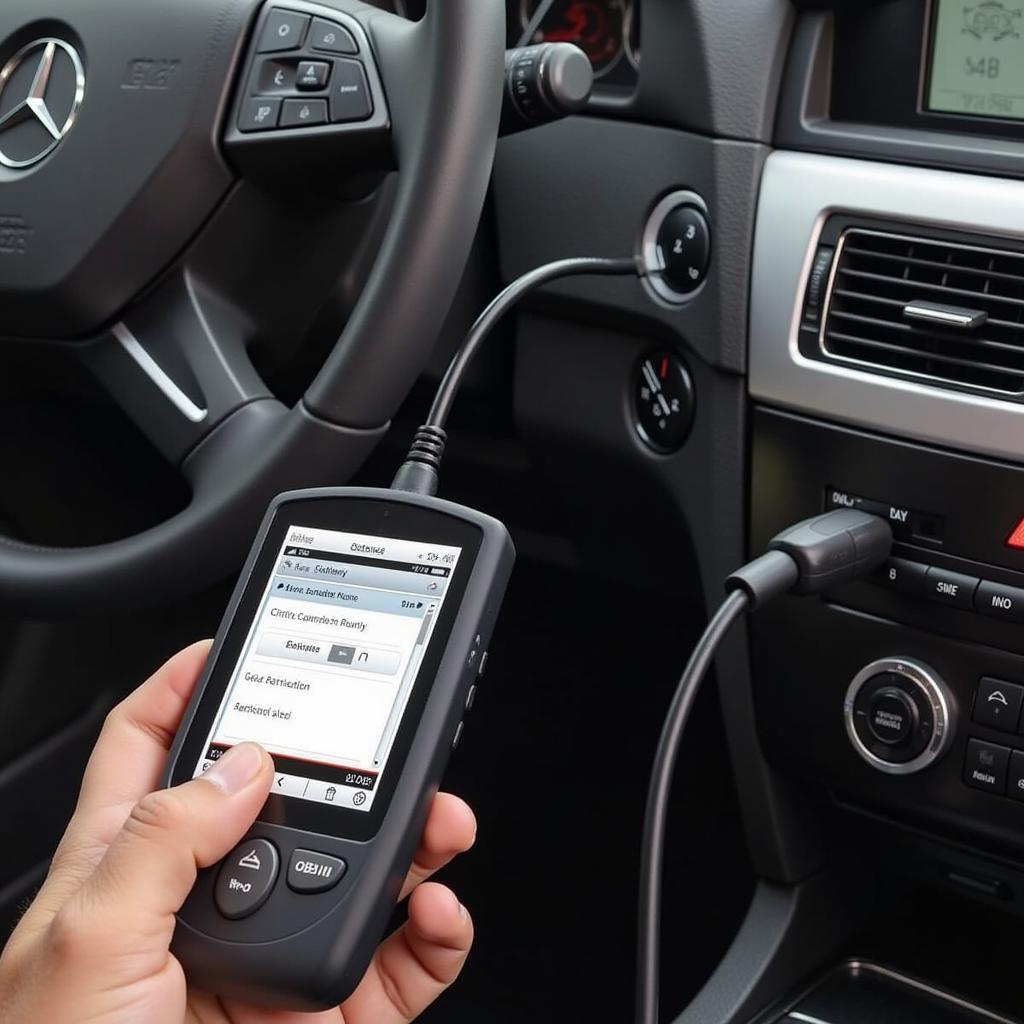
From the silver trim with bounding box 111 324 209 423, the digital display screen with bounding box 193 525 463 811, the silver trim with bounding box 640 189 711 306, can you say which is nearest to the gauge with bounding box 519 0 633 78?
Result: the silver trim with bounding box 640 189 711 306

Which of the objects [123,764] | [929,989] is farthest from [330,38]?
[929,989]

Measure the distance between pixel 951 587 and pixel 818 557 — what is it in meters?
0.09

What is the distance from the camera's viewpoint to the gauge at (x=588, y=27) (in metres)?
1.06

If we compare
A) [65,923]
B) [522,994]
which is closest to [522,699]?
[522,994]

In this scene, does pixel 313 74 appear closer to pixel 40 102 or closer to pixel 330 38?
pixel 330 38

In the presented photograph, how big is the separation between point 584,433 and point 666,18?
0.97 ft

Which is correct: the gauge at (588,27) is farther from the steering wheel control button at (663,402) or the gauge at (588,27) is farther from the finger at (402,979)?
the finger at (402,979)

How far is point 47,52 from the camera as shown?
941mm

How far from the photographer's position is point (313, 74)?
0.86m

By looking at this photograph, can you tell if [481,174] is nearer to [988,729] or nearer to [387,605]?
[387,605]

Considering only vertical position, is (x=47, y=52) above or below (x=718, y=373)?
above

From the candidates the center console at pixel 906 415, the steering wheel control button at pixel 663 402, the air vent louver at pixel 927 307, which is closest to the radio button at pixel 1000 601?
the center console at pixel 906 415

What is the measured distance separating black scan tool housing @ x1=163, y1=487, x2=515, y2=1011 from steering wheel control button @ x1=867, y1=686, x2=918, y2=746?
32cm

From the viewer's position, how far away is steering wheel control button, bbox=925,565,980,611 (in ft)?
2.91
